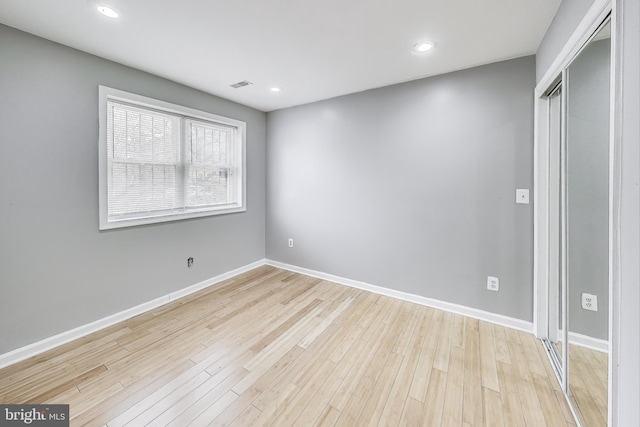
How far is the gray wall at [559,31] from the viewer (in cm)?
138

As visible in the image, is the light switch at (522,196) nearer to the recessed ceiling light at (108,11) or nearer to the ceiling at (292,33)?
the ceiling at (292,33)

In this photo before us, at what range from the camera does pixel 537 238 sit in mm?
2227

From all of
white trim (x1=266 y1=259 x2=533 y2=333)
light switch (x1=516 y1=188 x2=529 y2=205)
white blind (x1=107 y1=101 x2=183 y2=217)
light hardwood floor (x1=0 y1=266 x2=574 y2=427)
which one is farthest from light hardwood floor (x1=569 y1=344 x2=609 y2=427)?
white blind (x1=107 y1=101 x2=183 y2=217)

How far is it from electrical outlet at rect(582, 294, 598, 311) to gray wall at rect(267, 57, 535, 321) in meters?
0.94

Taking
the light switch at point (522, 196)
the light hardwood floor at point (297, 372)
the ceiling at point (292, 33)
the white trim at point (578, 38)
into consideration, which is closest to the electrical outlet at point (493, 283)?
the light hardwood floor at point (297, 372)

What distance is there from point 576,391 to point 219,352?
2.40m

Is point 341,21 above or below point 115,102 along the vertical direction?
above

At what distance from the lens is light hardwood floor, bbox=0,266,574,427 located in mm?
1520

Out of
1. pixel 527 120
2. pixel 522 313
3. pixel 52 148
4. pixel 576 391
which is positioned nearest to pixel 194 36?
pixel 52 148

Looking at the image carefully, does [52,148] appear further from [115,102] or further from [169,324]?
[169,324]

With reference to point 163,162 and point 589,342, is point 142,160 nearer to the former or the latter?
point 163,162

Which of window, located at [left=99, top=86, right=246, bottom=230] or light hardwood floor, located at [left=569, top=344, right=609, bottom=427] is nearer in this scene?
light hardwood floor, located at [left=569, top=344, right=609, bottom=427]

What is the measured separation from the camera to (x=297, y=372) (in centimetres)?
186

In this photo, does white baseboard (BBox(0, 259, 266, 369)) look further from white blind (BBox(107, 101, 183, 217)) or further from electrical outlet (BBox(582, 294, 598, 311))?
electrical outlet (BBox(582, 294, 598, 311))
